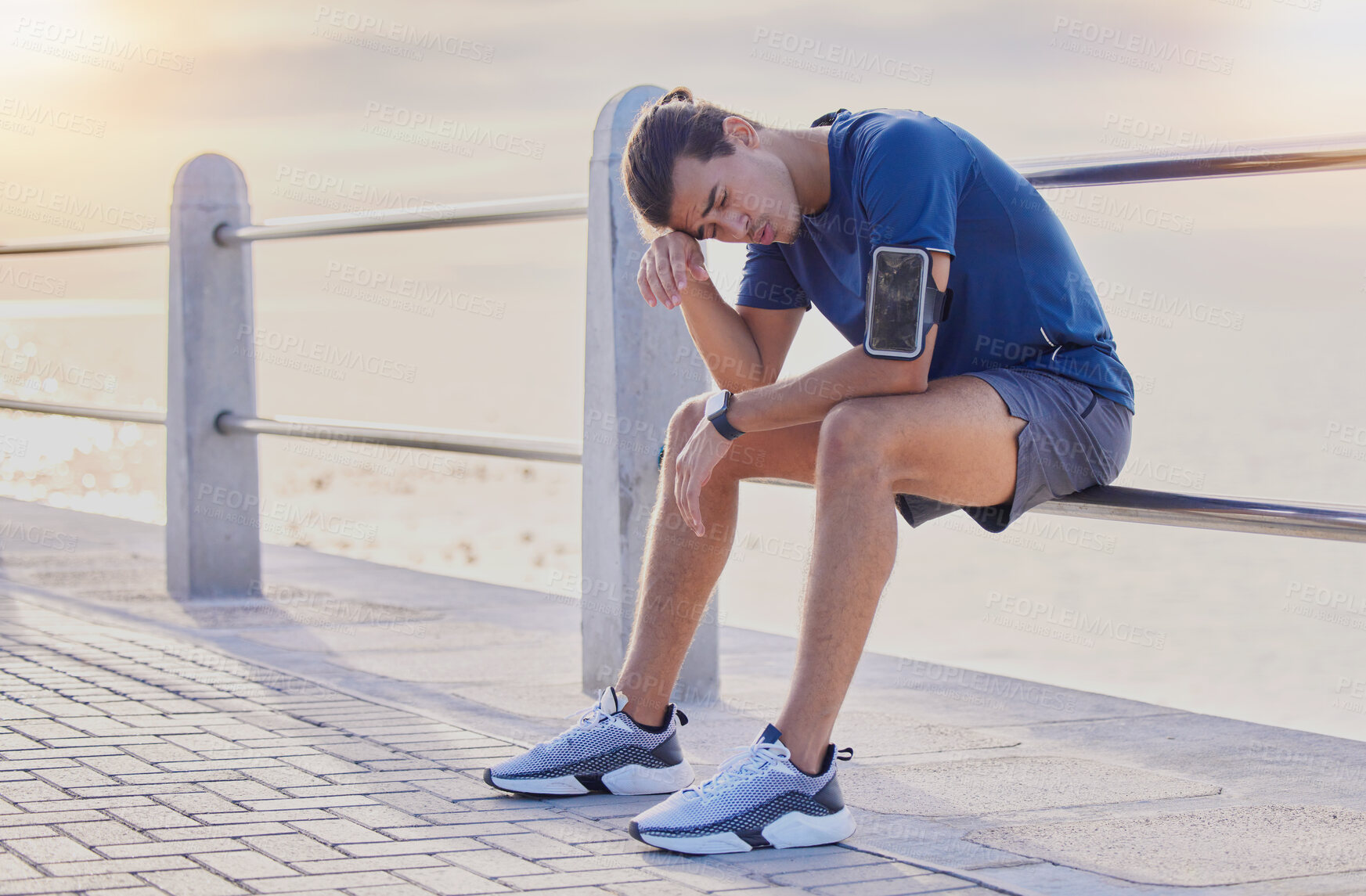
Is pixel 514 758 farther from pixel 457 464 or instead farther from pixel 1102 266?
pixel 457 464

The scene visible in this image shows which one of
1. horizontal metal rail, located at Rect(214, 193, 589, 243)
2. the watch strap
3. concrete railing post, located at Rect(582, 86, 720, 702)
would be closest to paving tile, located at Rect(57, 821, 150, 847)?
the watch strap

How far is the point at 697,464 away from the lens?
246cm

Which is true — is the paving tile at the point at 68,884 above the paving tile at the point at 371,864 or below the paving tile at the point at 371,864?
above

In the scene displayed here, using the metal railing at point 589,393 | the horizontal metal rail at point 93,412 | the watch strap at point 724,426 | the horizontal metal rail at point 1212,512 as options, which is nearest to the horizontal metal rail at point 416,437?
the metal railing at point 589,393

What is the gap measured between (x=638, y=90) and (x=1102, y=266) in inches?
43.5

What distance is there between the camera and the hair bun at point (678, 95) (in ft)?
8.39

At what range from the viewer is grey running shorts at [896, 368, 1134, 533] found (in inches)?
94.7

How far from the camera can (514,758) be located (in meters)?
2.55

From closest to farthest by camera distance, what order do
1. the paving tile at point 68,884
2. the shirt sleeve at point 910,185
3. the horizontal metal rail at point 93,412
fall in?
the paving tile at point 68,884 → the shirt sleeve at point 910,185 → the horizontal metal rail at point 93,412

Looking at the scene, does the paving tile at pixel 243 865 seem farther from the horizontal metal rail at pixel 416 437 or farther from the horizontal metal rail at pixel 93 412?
the horizontal metal rail at pixel 93 412

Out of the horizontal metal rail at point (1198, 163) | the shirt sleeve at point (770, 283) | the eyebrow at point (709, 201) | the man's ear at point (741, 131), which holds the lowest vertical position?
the shirt sleeve at point (770, 283)

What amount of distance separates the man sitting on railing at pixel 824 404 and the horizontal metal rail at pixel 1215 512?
5 centimetres

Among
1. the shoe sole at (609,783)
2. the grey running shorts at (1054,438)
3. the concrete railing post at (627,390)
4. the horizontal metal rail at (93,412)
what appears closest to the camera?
the grey running shorts at (1054,438)

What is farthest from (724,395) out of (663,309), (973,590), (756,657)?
(973,590)
